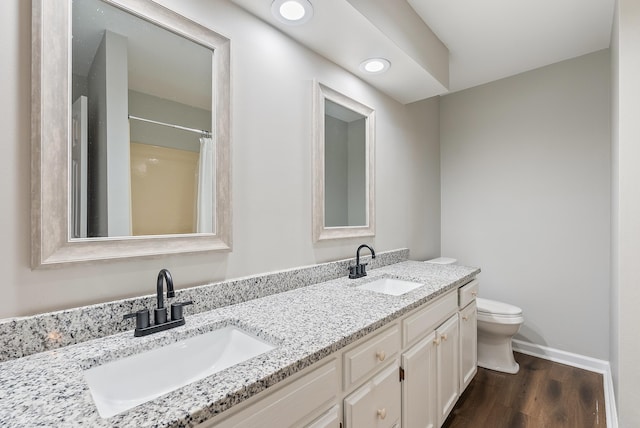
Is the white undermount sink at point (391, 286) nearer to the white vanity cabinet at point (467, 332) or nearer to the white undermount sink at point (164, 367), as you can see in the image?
the white vanity cabinet at point (467, 332)

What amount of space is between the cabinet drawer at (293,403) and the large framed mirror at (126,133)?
0.66 meters

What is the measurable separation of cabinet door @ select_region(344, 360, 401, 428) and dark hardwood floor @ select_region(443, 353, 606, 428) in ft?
2.81

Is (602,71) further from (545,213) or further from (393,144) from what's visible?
(393,144)

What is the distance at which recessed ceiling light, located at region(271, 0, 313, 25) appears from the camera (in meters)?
1.42

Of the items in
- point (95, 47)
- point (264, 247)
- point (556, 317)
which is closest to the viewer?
point (95, 47)

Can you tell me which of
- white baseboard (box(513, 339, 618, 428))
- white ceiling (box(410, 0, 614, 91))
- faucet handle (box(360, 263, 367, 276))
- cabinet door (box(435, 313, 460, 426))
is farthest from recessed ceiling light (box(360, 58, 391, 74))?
white baseboard (box(513, 339, 618, 428))

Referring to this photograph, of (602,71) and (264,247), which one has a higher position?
(602,71)

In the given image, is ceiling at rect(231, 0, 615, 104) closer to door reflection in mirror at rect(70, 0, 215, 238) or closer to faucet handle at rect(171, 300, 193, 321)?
door reflection in mirror at rect(70, 0, 215, 238)

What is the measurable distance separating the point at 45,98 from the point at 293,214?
1075 millimetres

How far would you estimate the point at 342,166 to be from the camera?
205cm

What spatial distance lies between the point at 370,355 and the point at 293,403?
41cm

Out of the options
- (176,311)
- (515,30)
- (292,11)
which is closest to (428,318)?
(176,311)

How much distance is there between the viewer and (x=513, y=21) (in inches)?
83.4

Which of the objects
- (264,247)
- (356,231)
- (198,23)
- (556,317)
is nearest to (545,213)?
(556,317)
